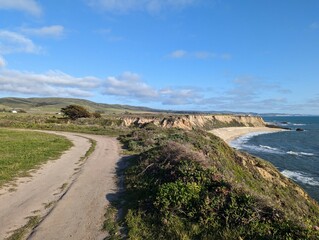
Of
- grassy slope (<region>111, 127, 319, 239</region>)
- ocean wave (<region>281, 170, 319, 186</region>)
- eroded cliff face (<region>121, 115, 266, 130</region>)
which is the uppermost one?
grassy slope (<region>111, 127, 319, 239</region>)

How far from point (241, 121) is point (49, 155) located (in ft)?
400

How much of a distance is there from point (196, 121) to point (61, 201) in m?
93.8

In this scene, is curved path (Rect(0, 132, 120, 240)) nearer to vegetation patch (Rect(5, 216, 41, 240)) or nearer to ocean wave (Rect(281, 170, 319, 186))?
vegetation patch (Rect(5, 216, 41, 240))

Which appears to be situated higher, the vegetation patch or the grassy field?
the vegetation patch

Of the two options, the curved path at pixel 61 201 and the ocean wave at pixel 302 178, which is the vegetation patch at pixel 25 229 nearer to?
the curved path at pixel 61 201

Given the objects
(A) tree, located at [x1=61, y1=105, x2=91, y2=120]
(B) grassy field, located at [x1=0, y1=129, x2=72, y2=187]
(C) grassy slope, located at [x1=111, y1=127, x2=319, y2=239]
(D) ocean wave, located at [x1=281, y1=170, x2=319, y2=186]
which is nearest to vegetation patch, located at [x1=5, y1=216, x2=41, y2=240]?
(C) grassy slope, located at [x1=111, y1=127, x2=319, y2=239]

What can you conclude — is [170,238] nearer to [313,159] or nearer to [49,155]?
[49,155]

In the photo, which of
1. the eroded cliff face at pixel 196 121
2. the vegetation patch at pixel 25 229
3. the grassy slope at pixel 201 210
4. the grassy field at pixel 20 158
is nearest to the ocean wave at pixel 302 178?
the grassy slope at pixel 201 210

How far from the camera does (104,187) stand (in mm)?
14375

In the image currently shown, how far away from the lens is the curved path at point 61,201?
9445mm

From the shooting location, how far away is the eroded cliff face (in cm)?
7776

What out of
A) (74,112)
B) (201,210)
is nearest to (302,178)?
(201,210)

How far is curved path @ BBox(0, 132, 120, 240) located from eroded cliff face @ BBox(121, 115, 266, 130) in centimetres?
5556

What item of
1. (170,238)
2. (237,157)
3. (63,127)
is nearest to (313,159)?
(237,157)
